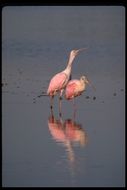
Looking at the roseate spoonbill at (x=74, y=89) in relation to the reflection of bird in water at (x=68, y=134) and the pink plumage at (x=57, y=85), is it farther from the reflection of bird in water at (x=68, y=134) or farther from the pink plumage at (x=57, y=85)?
the reflection of bird in water at (x=68, y=134)

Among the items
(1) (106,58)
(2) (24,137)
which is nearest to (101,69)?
(1) (106,58)

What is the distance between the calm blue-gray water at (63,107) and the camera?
625 centimetres

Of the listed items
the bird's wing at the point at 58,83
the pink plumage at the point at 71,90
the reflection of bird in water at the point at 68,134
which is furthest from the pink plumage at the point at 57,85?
the reflection of bird in water at the point at 68,134

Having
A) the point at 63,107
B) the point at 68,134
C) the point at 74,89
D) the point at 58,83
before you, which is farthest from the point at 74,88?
the point at 68,134

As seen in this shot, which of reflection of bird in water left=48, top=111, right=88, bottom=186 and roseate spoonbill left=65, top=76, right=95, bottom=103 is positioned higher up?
roseate spoonbill left=65, top=76, right=95, bottom=103

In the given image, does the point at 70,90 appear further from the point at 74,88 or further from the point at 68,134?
the point at 68,134

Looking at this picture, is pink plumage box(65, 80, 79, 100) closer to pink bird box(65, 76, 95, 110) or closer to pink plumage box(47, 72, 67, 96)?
pink bird box(65, 76, 95, 110)

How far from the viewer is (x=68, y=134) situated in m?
8.00

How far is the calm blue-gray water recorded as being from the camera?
6250 mm

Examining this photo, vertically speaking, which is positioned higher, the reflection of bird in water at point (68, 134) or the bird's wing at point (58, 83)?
the bird's wing at point (58, 83)

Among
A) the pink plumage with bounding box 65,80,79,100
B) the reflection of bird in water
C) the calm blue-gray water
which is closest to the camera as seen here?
the calm blue-gray water

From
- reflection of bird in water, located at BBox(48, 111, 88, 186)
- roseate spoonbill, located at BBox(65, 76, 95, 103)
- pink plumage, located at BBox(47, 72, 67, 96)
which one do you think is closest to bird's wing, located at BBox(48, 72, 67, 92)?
pink plumage, located at BBox(47, 72, 67, 96)
